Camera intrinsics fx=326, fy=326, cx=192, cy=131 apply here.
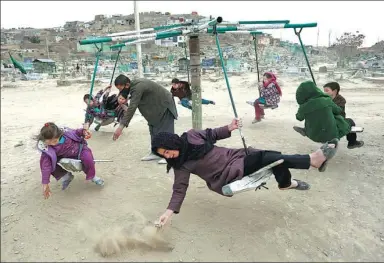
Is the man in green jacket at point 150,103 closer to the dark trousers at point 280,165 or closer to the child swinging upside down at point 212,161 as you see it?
the child swinging upside down at point 212,161

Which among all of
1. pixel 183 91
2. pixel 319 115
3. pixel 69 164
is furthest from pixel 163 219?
pixel 183 91

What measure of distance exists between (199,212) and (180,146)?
905 mm

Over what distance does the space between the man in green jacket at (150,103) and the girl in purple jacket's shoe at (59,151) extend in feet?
1.86

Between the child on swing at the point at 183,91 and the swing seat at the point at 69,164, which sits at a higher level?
the child on swing at the point at 183,91

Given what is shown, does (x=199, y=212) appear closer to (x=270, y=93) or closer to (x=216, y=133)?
(x=216, y=133)

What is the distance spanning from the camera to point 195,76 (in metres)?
4.75

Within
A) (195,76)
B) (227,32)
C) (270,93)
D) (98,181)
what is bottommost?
(98,181)

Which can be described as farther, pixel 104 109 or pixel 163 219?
pixel 104 109

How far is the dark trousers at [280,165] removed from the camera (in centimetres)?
269

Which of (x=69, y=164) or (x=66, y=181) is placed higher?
(x=69, y=164)

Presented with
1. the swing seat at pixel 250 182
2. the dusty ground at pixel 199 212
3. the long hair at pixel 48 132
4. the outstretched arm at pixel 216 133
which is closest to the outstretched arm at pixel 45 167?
the long hair at pixel 48 132

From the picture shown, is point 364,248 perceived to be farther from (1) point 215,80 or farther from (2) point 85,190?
(1) point 215,80

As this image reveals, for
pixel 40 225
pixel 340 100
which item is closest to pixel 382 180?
pixel 340 100

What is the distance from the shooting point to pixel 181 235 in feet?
9.36
